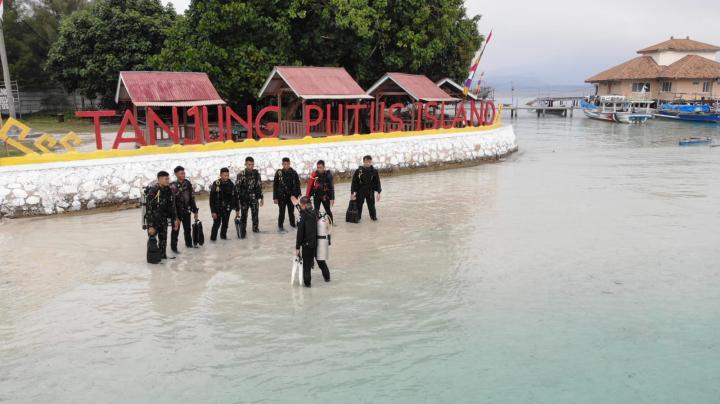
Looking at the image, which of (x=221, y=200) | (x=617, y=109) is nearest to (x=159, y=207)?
(x=221, y=200)

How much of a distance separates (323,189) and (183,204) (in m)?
3.00

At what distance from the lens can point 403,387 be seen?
19.1 ft

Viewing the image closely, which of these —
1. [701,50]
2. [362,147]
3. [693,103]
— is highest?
[701,50]

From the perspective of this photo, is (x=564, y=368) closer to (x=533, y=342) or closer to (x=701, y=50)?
(x=533, y=342)

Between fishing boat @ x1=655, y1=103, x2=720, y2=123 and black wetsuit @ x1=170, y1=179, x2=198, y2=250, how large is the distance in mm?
53177

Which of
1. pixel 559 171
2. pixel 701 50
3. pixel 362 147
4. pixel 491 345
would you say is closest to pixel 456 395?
pixel 491 345

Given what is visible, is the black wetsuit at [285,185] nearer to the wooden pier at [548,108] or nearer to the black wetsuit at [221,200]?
the black wetsuit at [221,200]

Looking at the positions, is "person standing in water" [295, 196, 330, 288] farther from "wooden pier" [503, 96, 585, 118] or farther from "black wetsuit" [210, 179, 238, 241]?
"wooden pier" [503, 96, 585, 118]

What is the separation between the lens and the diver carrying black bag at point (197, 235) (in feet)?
34.6

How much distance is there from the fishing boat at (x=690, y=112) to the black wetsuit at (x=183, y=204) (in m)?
53.2

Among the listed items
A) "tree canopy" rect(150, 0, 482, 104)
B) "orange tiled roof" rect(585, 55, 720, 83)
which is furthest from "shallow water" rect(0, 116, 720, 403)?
"orange tiled roof" rect(585, 55, 720, 83)

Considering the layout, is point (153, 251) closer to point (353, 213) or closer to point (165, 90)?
point (353, 213)

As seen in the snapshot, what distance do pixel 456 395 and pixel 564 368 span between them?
4.72 feet

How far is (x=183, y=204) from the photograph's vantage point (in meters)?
10.0
